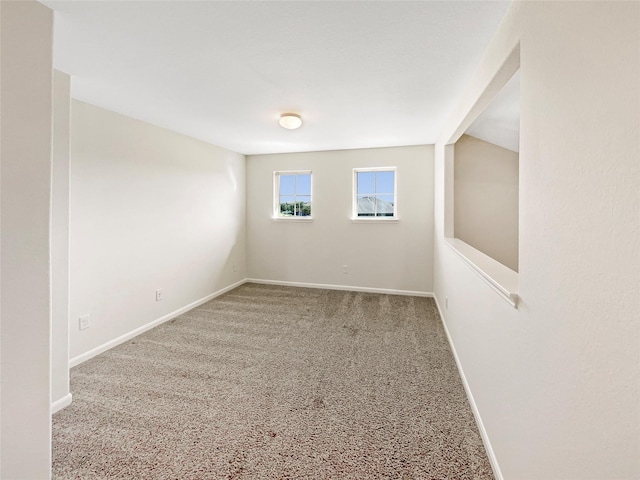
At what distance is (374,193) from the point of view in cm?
476

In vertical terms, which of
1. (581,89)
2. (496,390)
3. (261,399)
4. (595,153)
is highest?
(581,89)

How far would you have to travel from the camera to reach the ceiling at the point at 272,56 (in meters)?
1.46

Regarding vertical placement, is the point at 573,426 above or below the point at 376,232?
below


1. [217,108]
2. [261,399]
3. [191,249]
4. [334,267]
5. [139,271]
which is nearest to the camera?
[261,399]

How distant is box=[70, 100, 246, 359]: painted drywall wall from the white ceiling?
342 cm

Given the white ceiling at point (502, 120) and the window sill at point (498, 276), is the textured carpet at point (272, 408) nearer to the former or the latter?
the window sill at point (498, 276)

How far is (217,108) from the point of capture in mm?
2781

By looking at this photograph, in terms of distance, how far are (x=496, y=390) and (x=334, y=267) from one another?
3499 mm

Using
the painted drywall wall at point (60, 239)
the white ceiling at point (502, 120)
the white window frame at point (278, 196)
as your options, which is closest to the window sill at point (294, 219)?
the white window frame at point (278, 196)

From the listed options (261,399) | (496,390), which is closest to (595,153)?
(496,390)

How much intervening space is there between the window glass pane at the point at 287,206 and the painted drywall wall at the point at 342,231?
183mm

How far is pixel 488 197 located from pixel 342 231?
84.4 inches

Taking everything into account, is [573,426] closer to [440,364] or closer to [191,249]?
[440,364]

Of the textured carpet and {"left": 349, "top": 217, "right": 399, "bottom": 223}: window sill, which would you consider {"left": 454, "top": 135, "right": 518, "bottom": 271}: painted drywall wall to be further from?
the textured carpet
